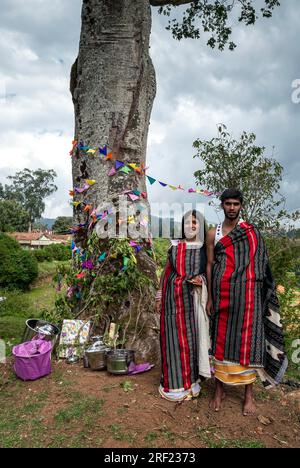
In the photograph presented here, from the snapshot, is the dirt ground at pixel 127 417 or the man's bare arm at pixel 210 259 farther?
the man's bare arm at pixel 210 259

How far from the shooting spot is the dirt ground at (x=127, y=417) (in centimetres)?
238

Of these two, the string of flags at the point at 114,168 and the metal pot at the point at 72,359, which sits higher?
the string of flags at the point at 114,168

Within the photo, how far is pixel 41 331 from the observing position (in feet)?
11.8

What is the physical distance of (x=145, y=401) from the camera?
2842mm

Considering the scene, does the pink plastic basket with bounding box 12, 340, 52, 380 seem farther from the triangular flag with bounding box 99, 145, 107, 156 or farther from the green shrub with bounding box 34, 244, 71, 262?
Answer: the green shrub with bounding box 34, 244, 71, 262

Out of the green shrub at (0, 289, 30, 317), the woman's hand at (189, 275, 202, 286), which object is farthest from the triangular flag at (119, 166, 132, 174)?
the green shrub at (0, 289, 30, 317)

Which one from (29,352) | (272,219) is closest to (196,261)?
(29,352)

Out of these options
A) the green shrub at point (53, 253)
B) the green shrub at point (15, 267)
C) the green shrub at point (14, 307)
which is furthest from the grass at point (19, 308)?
the green shrub at point (53, 253)

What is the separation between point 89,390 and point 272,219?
14.9 ft

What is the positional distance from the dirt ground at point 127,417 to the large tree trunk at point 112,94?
1.43 m

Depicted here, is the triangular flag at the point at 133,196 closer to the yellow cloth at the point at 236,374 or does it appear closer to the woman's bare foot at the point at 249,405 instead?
the yellow cloth at the point at 236,374

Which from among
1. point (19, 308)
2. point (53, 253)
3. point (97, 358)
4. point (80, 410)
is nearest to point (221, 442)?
point (80, 410)

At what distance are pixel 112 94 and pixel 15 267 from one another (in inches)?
401
